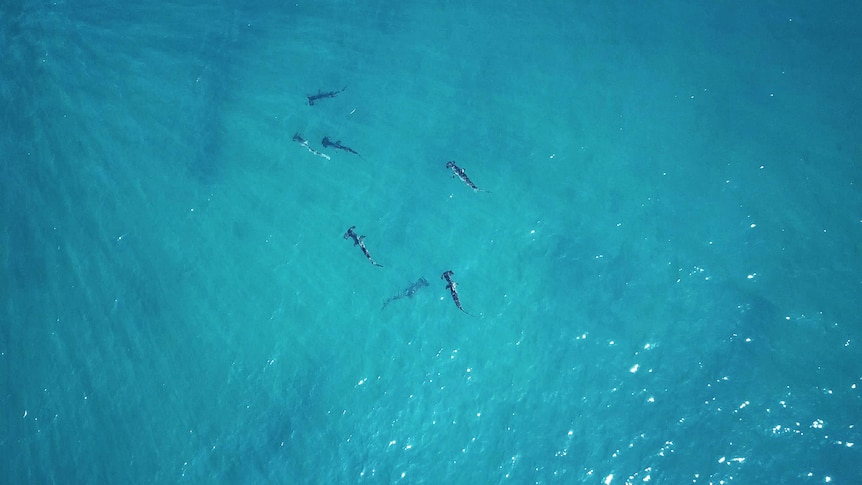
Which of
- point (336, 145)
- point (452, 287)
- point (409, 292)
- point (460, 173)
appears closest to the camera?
point (452, 287)

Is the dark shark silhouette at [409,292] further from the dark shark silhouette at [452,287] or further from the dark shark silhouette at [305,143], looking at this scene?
the dark shark silhouette at [305,143]

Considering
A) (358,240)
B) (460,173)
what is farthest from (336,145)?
(460,173)

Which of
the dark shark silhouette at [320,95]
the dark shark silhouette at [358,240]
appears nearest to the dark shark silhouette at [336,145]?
the dark shark silhouette at [320,95]

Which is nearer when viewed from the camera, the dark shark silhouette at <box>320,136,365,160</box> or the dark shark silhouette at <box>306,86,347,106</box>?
the dark shark silhouette at <box>320,136,365,160</box>

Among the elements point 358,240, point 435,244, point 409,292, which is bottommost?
point 409,292

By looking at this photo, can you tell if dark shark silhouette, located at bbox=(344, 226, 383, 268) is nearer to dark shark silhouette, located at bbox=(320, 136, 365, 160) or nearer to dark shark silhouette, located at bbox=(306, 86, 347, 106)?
dark shark silhouette, located at bbox=(320, 136, 365, 160)

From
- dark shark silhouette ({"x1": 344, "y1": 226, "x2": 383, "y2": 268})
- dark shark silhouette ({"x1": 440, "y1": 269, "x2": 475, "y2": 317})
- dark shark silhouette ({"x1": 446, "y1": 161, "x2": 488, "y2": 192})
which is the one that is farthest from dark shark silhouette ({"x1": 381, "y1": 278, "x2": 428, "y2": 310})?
dark shark silhouette ({"x1": 446, "y1": 161, "x2": 488, "y2": 192})

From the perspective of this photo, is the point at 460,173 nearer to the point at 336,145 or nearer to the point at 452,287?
the point at 452,287

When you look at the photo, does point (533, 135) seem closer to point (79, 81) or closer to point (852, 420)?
point (852, 420)
